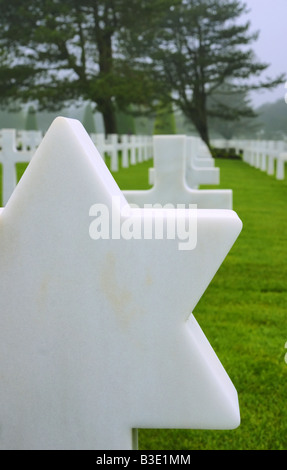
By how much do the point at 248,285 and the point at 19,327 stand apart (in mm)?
2688

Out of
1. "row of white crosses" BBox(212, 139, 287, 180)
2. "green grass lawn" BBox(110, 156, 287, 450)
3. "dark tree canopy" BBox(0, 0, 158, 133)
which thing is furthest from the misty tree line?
"green grass lawn" BBox(110, 156, 287, 450)

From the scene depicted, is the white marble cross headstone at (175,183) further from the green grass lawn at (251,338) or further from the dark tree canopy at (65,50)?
the dark tree canopy at (65,50)

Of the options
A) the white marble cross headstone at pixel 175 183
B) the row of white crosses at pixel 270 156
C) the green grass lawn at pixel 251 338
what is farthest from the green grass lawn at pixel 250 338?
the row of white crosses at pixel 270 156

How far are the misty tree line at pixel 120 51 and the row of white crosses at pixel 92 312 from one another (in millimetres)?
22124

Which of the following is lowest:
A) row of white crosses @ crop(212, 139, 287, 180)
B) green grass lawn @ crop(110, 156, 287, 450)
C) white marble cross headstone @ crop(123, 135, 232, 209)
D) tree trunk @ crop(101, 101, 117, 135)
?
green grass lawn @ crop(110, 156, 287, 450)

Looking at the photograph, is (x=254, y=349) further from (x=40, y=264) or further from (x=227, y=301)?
(x=40, y=264)

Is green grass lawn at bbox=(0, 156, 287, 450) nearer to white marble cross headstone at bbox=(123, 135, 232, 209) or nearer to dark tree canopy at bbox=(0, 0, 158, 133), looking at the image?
white marble cross headstone at bbox=(123, 135, 232, 209)

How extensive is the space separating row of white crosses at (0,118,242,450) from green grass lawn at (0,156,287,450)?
25.5 inches

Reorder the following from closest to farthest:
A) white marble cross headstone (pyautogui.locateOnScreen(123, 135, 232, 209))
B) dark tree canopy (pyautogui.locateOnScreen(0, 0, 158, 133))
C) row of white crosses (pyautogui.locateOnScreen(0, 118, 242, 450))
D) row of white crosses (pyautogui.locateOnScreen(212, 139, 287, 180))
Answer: row of white crosses (pyautogui.locateOnScreen(0, 118, 242, 450))
white marble cross headstone (pyautogui.locateOnScreen(123, 135, 232, 209))
row of white crosses (pyautogui.locateOnScreen(212, 139, 287, 180))
dark tree canopy (pyautogui.locateOnScreen(0, 0, 158, 133))

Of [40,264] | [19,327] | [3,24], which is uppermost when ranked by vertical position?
[3,24]

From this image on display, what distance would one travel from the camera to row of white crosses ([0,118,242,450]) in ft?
4.31

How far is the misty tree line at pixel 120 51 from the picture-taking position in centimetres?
2428

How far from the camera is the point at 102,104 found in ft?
88.0
